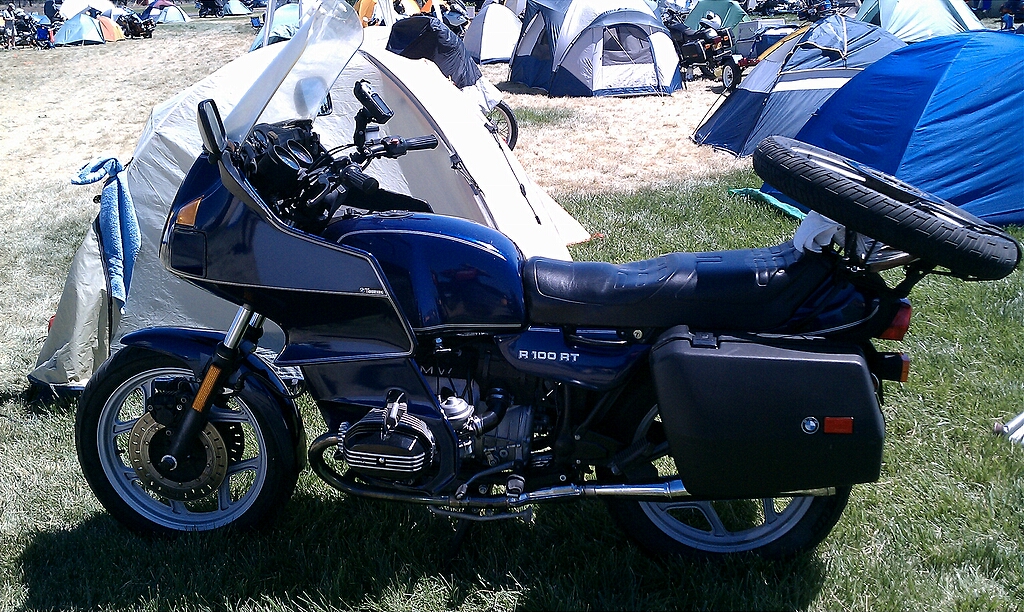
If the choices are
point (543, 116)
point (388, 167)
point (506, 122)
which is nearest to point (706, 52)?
point (543, 116)

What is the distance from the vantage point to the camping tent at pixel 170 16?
104 feet

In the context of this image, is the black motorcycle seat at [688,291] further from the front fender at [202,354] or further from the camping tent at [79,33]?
the camping tent at [79,33]

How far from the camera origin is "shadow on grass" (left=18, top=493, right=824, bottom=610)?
2.56m

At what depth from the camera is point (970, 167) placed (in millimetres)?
5887

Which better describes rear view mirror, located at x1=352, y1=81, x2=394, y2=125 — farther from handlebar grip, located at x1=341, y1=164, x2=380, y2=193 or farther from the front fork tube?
the front fork tube

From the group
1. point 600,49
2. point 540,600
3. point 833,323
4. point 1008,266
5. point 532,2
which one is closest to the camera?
→ point 1008,266

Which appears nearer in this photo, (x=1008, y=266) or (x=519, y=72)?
(x=1008, y=266)

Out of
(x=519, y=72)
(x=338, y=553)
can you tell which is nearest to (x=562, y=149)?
(x=519, y=72)

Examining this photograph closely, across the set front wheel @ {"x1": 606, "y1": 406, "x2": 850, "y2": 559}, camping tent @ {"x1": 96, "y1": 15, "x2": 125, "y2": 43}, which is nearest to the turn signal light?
front wheel @ {"x1": 606, "y1": 406, "x2": 850, "y2": 559}

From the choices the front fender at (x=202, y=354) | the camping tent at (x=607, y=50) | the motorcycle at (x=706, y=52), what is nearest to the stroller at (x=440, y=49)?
the camping tent at (x=607, y=50)

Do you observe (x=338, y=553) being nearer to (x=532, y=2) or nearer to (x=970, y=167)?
(x=970, y=167)

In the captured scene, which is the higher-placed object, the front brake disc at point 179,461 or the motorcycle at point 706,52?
the front brake disc at point 179,461

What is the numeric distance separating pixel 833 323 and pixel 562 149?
7327 millimetres

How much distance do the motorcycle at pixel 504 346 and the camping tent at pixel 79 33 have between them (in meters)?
26.4
